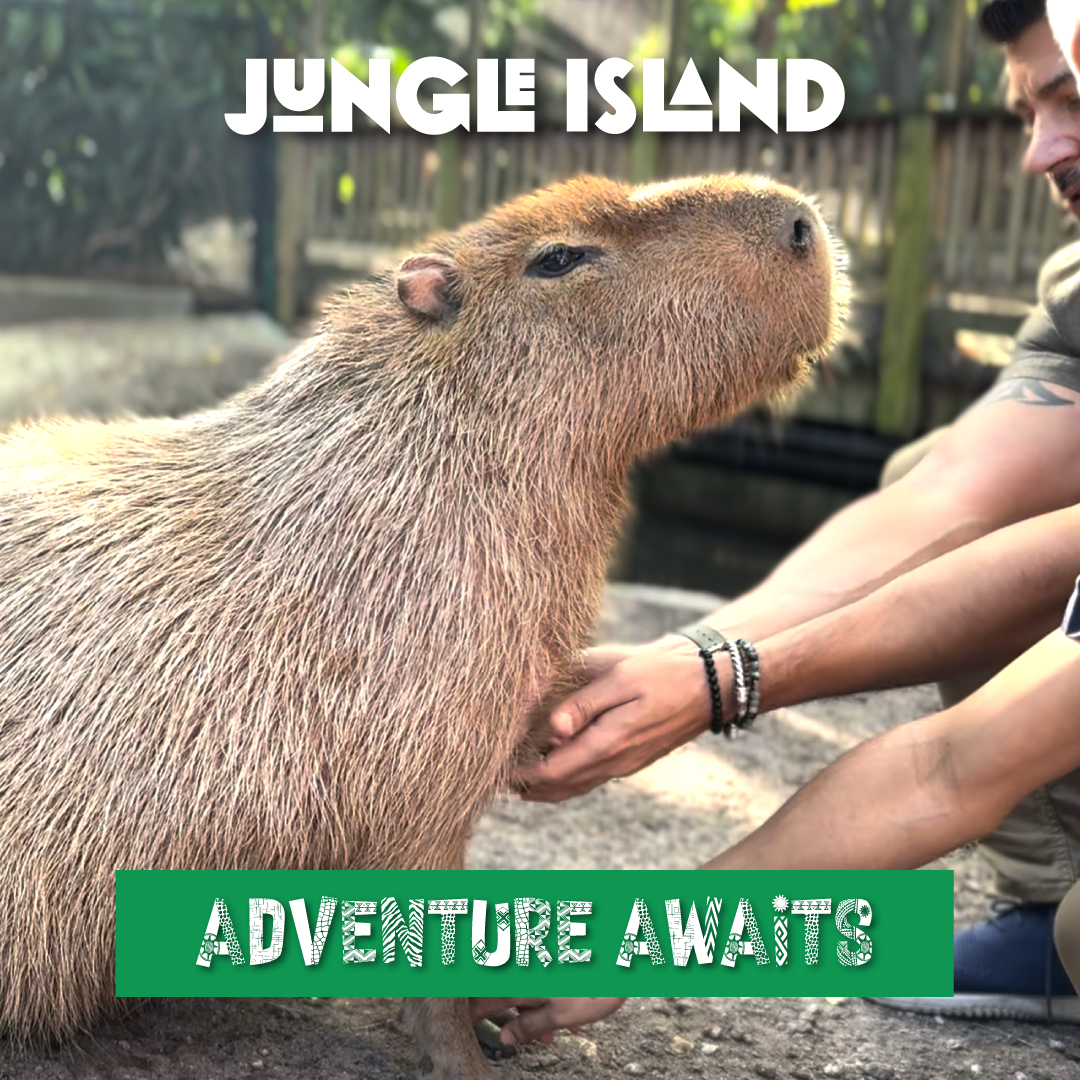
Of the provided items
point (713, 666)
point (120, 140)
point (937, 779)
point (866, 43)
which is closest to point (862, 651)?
point (713, 666)

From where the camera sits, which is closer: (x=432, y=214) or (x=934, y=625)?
(x=934, y=625)

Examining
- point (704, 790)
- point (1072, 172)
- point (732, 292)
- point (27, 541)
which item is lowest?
point (704, 790)

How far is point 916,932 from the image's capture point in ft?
6.54

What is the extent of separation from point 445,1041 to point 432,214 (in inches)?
260

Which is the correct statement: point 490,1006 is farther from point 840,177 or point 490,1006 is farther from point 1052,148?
point 840,177

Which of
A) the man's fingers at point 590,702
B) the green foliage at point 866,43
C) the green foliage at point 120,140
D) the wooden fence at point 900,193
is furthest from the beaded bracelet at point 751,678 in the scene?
the green foliage at point 120,140

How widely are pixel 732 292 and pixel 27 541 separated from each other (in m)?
1.09

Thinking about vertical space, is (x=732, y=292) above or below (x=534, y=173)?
below

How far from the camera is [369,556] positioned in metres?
2.00

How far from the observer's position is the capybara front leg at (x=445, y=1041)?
2.06 m

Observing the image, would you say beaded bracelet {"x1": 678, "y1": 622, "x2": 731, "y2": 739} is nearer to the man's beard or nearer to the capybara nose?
the capybara nose

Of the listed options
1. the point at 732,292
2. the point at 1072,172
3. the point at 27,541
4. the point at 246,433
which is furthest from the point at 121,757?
the point at 1072,172

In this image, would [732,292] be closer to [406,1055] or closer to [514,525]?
[514,525]

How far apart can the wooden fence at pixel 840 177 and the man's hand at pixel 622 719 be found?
426 centimetres
